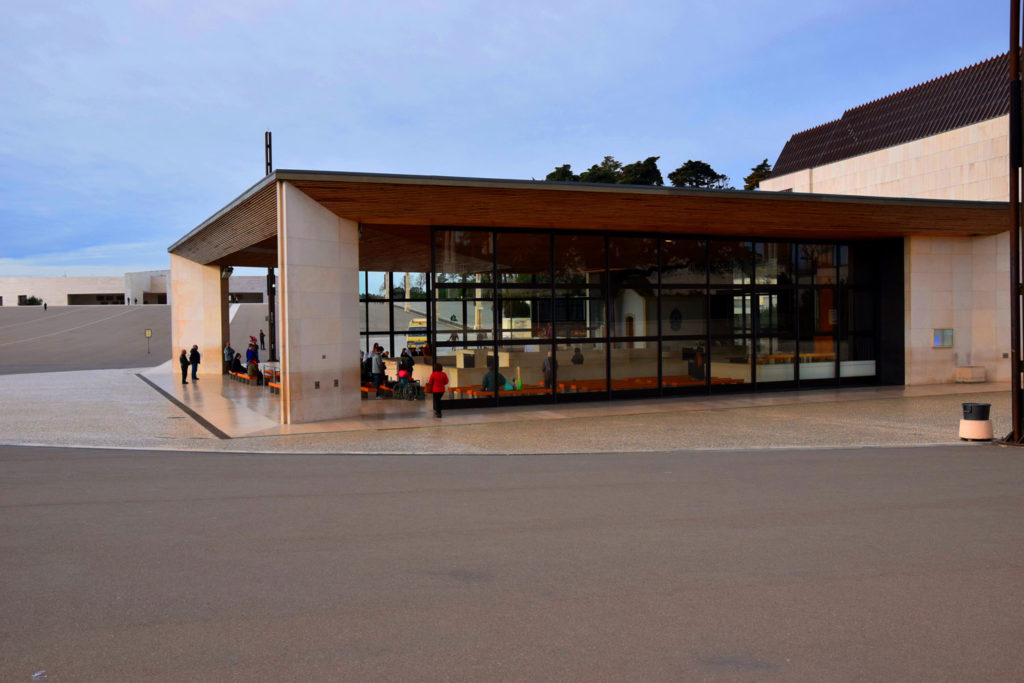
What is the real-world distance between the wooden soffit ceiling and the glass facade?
66cm

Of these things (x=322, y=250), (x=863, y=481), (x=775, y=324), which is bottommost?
(x=863, y=481)

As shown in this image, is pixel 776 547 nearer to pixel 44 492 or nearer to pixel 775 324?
pixel 44 492

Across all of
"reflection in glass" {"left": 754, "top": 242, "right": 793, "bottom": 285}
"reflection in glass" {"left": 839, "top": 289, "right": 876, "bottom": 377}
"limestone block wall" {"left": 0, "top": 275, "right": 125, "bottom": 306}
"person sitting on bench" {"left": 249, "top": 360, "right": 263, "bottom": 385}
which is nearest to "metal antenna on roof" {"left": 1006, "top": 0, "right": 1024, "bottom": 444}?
"reflection in glass" {"left": 754, "top": 242, "right": 793, "bottom": 285}

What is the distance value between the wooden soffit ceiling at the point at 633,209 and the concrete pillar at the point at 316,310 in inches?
20.2

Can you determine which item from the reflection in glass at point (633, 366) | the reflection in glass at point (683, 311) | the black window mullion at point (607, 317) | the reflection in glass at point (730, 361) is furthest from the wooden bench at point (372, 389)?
the reflection in glass at point (730, 361)

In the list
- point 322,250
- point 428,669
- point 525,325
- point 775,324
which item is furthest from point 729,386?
point 428,669

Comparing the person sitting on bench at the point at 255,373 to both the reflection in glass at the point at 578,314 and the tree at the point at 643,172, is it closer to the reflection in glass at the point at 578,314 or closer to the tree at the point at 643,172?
the reflection in glass at the point at 578,314

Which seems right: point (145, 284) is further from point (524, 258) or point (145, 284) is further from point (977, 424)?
point (977, 424)

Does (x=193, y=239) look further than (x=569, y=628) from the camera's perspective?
Yes

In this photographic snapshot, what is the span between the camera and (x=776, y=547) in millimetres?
7004

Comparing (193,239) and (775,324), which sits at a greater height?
(193,239)

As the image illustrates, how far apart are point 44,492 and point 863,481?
10398 millimetres

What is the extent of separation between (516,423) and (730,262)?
949 centimetres

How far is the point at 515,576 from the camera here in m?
6.18
